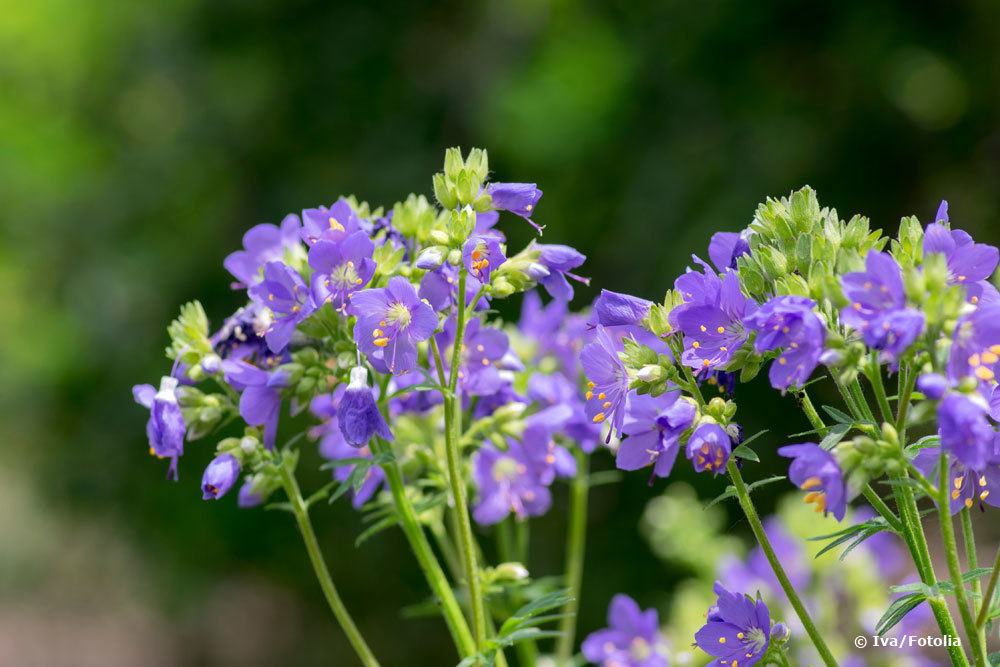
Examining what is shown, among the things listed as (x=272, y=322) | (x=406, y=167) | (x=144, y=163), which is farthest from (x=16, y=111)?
(x=272, y=322)

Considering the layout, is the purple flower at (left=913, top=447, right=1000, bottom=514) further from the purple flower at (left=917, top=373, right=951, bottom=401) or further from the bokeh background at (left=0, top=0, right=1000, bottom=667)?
the bokeh background at (left=0, top=0, right=1000, bottom=667)

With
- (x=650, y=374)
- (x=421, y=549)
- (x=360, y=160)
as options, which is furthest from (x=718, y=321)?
(x=360, y=160)

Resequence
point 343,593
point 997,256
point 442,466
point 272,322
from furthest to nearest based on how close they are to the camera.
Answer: point 343,593 < point 442,466 < point 272,322 < point 997,256

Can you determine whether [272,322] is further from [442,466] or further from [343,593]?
[343,593]

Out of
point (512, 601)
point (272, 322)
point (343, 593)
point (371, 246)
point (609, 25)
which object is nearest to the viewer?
point (371, 246)

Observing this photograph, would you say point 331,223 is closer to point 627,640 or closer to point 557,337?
point 557,337

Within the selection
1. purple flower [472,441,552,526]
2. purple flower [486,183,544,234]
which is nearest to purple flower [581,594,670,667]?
purple flower [472,441,552,526]
